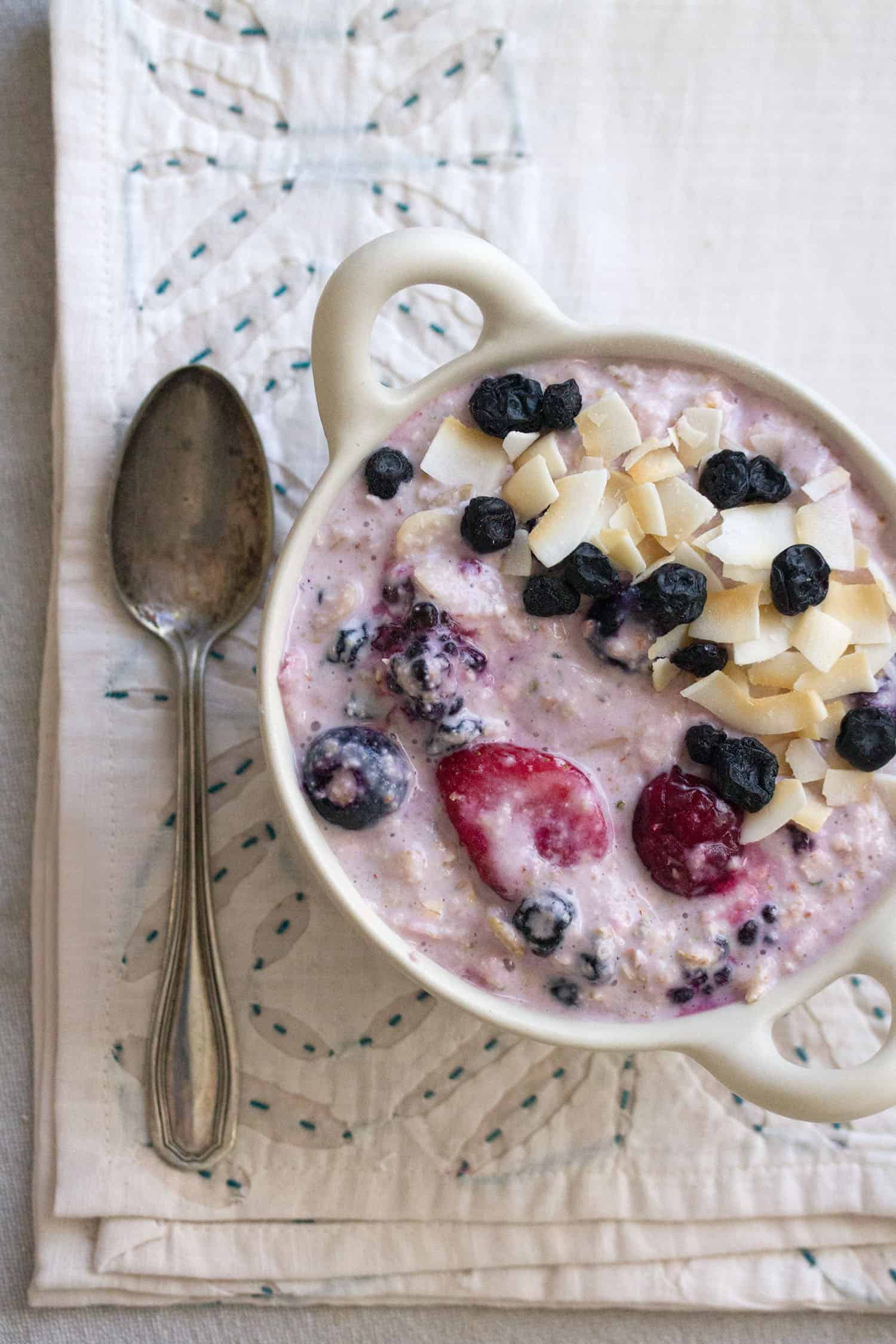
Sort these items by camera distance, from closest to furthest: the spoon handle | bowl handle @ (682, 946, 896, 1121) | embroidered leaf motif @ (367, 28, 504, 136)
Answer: bowl handle @ (682, 946, 896, 1121), the spoon handle, embroidered leaf motif @ (367, 28, 504, 136)

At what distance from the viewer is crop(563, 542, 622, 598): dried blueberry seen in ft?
4.03

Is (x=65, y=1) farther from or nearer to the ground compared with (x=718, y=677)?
farther from the ground

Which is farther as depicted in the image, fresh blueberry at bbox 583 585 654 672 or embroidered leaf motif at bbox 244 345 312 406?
embroidered leaf motif at bbox 244 345 312 406

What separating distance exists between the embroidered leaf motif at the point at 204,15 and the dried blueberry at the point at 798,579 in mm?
1135

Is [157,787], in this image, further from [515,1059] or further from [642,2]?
[642,2]

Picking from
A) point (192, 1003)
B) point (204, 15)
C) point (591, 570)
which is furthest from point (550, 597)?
point (204, 15)

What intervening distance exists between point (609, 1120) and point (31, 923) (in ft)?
2.87

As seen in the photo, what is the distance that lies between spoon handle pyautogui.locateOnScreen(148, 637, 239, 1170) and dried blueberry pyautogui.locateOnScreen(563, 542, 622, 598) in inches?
23.7

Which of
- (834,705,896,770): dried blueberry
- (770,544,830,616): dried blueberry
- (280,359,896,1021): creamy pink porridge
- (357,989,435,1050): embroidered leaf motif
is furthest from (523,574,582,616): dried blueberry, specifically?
(357,989,435,1050): embroidered leaf motif

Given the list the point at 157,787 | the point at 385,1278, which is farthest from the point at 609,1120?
the point at 157,787

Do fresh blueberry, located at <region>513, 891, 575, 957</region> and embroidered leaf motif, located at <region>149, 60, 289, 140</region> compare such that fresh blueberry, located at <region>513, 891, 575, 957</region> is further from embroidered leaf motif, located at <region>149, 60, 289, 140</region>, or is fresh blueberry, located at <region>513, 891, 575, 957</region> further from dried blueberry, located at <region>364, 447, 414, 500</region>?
embroidered leaf motif, located at <region>149, 60, 289, 140</region>

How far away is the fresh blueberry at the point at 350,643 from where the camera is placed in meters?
1.27

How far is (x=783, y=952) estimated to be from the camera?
1.27 m

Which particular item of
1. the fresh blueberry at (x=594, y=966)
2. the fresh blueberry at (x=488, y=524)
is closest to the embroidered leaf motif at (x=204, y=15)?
the fresh blueberry at (x=488, y=524)
